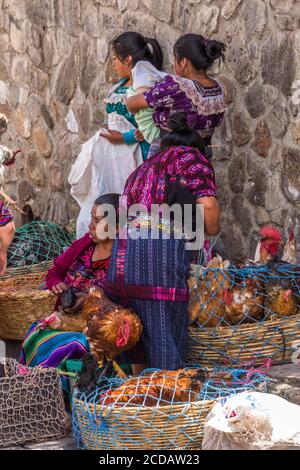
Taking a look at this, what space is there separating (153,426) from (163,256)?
99cm

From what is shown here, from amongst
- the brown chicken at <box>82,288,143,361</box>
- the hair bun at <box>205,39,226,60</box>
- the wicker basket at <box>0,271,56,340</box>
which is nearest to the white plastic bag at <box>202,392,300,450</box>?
the brown chicken at <box>82,288,143,361</box>

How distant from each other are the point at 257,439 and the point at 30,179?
5551mm

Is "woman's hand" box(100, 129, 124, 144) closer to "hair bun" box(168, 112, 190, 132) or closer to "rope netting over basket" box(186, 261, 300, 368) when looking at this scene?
"hair bun" box(168, 112, 190, 132)

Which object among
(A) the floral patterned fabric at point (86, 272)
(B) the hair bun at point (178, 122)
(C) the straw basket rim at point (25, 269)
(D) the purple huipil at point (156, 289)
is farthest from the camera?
(C) the straw basket rim at point (25, 269)

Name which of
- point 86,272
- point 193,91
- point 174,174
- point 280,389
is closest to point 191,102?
point 193,91

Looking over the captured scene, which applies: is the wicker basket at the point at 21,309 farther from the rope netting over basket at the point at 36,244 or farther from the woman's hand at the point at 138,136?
the woman's hand at the point at 138,136

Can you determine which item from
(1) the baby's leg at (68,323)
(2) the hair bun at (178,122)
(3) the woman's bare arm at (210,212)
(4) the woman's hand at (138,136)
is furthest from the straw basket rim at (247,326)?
(4) the woman's hand at (138,136)

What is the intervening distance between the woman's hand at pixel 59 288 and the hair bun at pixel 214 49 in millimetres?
1664

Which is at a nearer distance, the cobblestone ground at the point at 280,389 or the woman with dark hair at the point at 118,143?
the cobblestone ground at the point at 280,389

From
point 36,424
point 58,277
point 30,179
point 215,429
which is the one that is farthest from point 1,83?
point 215,429

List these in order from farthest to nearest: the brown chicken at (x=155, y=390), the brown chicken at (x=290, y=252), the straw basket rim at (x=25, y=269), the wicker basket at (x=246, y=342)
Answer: the straw basket rim at (x=25, y=269) < the brown chicken at (x=290, y=252) < the wicker basket at (x=246, y=342) < the brown chicken at (x=155, y=390)

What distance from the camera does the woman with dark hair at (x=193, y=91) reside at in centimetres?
607

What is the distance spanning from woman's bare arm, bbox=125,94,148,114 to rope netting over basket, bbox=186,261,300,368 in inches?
56.0

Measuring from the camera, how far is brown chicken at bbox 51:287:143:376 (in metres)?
4.89
